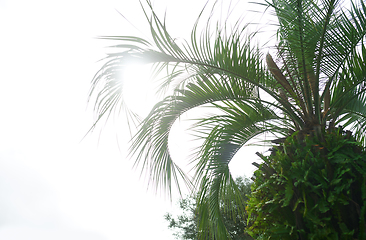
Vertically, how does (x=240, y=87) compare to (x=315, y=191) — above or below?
above

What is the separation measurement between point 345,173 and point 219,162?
157 cm

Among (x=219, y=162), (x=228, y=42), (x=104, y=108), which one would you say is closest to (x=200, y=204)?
(x=219, y=162)

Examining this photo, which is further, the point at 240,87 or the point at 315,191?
the point at 240,87

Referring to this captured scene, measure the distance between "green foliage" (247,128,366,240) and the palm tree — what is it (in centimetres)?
6

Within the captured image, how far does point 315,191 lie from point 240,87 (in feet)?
4.80

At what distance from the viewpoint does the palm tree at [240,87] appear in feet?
9.71

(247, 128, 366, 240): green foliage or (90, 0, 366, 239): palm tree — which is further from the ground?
(90, 0, 366, 239): palm tree

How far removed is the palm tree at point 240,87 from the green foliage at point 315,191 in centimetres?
6

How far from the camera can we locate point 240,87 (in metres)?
3.39

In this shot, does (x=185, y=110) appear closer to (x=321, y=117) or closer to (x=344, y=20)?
(x=321, y=117)

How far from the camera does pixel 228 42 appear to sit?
10.5ft

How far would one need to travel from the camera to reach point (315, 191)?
256 cm

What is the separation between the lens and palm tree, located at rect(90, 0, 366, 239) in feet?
9.71

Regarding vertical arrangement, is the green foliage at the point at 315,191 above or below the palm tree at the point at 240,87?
below
